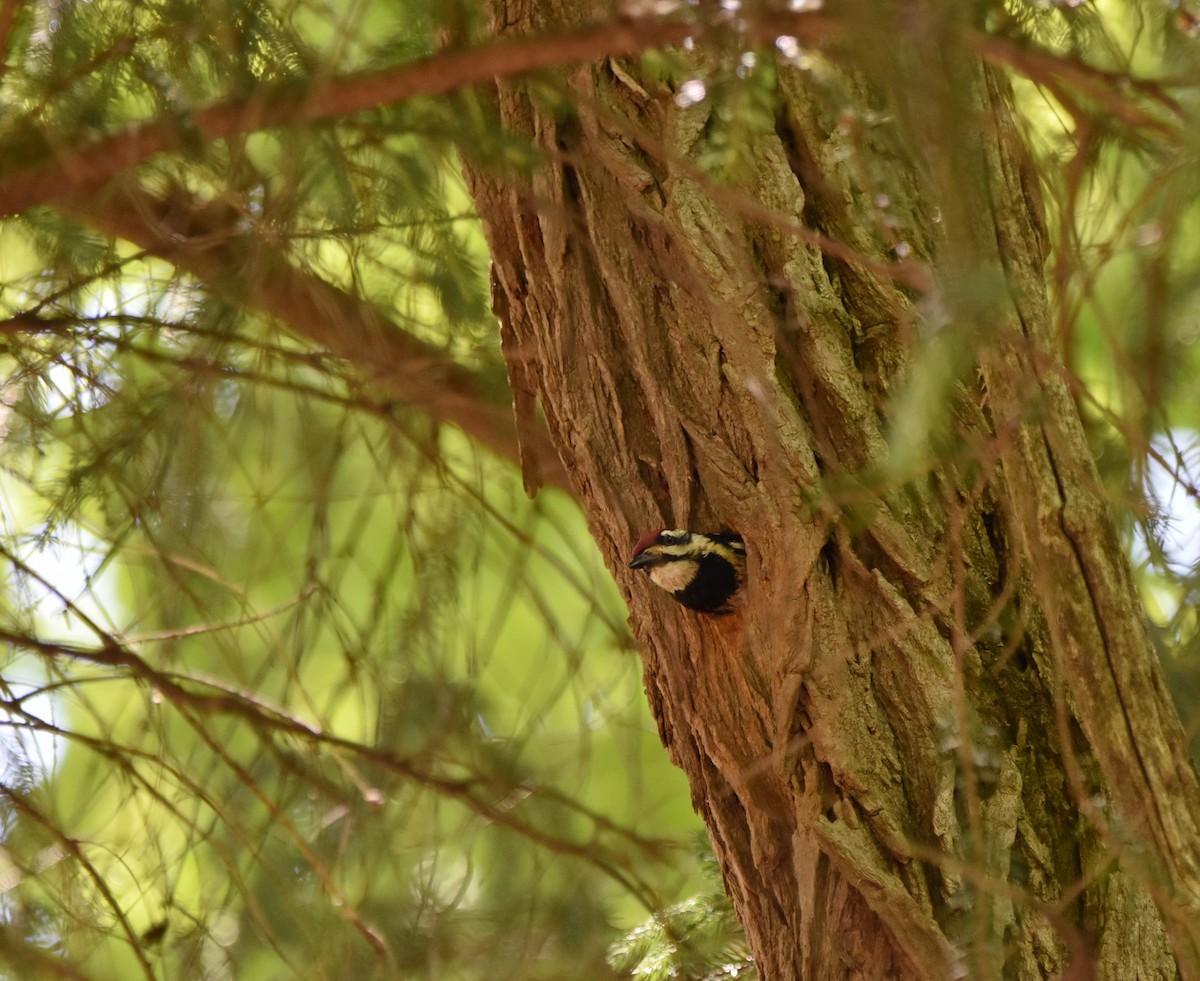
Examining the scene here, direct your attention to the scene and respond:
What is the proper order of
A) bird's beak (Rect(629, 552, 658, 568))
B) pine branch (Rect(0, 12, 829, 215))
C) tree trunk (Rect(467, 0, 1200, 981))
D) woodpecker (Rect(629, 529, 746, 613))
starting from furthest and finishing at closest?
bird's beak (Rect(629, 552, 658, 568)) → woodpecker (Rect(629, 529, 746, 613)) → tree trunk (Rect(467, 0, 1200, 981)) → pine branch (Rect(0, 12, 829, 215))

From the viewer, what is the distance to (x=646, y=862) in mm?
3582

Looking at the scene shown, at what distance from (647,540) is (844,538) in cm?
48

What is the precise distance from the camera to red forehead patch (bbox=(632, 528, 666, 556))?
9.34 ft

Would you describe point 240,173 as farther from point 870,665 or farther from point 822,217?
point 870,665

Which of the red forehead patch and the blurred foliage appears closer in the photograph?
the blurred foliage

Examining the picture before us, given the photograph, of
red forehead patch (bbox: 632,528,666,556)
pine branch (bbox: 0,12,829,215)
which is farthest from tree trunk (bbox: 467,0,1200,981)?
pine branch (bbox: 0,12,829,215)

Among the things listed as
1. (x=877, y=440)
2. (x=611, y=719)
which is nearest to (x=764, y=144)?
(x=877, y=440)

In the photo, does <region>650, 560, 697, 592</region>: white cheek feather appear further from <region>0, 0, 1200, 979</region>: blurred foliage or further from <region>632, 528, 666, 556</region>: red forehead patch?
<region>0, 0, 1200, 979</region>: blurred foliage

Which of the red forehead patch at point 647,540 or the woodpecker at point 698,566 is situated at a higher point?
the red forehead patch at point 647,540

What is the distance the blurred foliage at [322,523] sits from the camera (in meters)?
2.38

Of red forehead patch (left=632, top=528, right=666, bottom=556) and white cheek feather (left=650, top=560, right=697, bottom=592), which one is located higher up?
red forehead patch (left=632, top=528, right=666, bottom=556)

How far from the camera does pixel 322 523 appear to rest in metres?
3.21

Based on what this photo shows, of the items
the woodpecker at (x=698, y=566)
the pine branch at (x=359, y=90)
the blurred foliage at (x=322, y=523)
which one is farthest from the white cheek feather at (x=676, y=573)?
the pine branch at (x=359, y=90)

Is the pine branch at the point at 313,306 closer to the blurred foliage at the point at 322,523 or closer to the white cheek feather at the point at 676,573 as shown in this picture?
the blurred foliage at the point at 322,523
